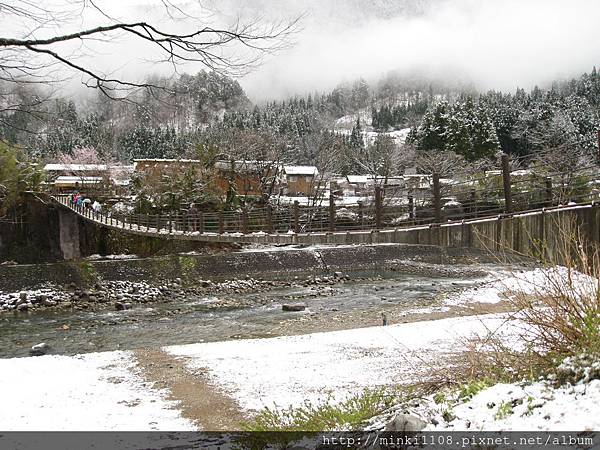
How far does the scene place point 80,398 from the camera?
14.5 feet

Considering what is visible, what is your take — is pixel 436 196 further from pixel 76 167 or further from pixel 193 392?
pixel 76 167

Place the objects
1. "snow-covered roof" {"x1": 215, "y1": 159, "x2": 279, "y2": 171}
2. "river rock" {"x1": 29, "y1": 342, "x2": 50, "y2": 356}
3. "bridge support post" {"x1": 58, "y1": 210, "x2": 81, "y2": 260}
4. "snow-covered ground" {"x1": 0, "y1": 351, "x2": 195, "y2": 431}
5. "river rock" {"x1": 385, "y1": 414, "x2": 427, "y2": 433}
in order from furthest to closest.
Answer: "snow-covered roof" {"x1": 215, "y1": 159, "x2": 279, "y2": 171} → "bridge support post" {"x1": 58, "y1": 210, "x2": 81, "y2": 260} → "river rock" {"x1": 29, "y1": 342, "x2": 50, "y2": 356} → "snow-covered ground" {"x1": 0, "y1": 351, "x2": 195, "y2": 431} → "river rock" {"x1": 385, "y1": 414, "x2": 427, "y2": 433}

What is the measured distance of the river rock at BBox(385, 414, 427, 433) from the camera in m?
2.66

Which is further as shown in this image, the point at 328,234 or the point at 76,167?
the point at 76,167

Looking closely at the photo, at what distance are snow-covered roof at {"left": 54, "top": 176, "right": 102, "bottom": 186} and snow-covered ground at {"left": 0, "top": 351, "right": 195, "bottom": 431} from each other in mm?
39501

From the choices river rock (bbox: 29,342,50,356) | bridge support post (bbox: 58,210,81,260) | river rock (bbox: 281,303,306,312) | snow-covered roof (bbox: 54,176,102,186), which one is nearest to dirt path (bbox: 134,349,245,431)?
river rock (bbox: 29,342,50,356)

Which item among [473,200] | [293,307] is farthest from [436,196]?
[293,307]

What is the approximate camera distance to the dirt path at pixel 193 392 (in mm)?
3841

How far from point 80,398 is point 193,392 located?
1045mm

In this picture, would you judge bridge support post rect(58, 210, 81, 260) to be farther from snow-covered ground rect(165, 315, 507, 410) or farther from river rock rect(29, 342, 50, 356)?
snow-covered ground rect(165, 315, 507, 410)

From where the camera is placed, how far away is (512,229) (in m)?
6.69

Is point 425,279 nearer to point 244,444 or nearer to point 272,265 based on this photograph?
point 272,265

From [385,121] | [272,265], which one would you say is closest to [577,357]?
[272,265]

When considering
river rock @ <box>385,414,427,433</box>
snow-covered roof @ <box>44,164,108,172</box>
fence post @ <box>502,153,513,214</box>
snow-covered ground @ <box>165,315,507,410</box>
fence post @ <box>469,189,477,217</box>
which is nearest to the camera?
river rock @ <box>385,414,427,433</box>
